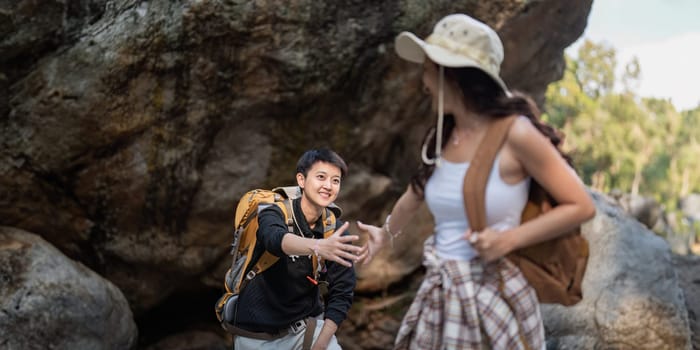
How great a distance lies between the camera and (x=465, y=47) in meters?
2.27

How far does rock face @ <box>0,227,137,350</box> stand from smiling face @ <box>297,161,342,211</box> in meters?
2.44

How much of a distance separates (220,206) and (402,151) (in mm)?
2127

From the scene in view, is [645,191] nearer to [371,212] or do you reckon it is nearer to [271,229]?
[371,212]

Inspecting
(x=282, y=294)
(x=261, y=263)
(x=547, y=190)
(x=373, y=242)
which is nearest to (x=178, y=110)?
(x=261, y=263)

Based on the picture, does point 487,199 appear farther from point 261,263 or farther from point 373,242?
point 261,263

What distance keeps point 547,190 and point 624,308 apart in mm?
4281

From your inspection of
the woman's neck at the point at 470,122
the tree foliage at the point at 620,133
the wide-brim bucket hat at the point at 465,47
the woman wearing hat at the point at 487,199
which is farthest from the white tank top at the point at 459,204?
the tree foliage at the point at 620,133

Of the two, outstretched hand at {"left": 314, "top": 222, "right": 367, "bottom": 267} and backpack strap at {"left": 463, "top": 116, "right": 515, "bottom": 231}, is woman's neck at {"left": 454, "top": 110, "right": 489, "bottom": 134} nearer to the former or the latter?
backpack strap at {"left": 463, "top": 116, "right": 515, "bottom": 231}

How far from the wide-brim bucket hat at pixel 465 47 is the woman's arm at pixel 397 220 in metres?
0.55

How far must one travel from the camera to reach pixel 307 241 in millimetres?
2791

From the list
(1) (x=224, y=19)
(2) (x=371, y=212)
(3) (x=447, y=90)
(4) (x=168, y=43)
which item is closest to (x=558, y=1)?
(2) (x=371, y=212)

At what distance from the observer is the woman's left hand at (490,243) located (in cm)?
216

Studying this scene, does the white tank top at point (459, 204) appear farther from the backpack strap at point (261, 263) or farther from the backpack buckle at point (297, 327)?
the backpack buckle at point (297, 327)

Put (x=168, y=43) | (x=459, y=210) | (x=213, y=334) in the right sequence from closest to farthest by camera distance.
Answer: (x=459, y=210) < (x=168, y=43) < (x=213, y=334)
